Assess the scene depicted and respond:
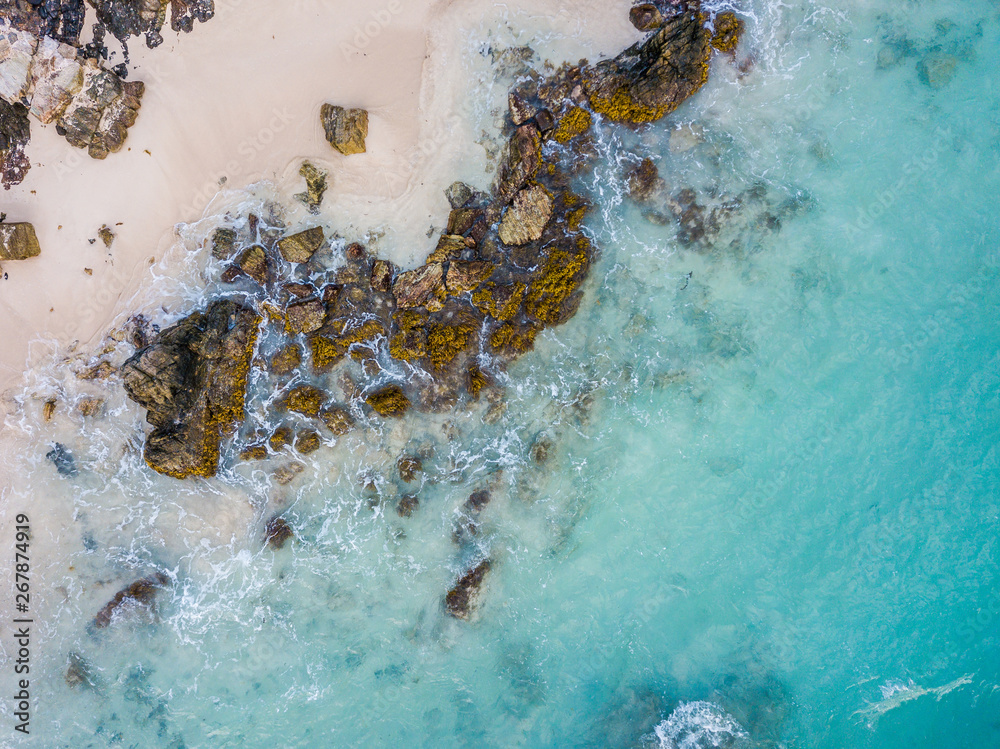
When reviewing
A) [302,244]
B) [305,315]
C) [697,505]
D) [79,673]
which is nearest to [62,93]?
[302,244]

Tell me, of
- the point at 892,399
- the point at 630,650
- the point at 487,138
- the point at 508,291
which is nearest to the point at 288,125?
the point at 487,138

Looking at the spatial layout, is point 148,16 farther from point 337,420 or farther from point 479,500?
point 479,500

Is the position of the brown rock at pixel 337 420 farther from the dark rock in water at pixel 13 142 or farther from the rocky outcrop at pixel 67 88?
the dark rock in water at pixel 13 142

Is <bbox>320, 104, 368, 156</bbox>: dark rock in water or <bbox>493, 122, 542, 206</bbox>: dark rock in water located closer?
<bbox>320, 104, 368, 156</bbox>: dark rock in water

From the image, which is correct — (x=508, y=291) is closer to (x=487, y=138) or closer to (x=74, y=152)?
(x=487, y=138)

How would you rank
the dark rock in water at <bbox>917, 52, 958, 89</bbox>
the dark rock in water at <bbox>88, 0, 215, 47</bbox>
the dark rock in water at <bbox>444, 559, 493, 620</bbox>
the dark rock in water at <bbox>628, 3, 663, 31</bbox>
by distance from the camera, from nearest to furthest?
the dark rock in water at <bbox>88, 0, 215, 47</bbox> < the dark rock in water at <bbox>628, 3, 663, 31</bbox> < the dark rock in water at <bbox>917, 52, 958, 89</bbox> < the dark rock in water at <bbox>444, 559, 493, 620</bbox>

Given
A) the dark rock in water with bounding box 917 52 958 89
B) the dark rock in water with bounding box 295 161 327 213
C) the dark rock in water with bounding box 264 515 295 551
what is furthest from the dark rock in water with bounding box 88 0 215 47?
the dark rock in water with bounding box 917 52 958 89

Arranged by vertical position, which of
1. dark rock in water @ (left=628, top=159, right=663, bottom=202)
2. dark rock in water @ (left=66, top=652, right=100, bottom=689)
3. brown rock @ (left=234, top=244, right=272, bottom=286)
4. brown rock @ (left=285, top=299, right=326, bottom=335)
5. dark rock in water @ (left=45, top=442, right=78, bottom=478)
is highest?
dark rock in water @ (left=628, top=159, right=663, bottom=202)

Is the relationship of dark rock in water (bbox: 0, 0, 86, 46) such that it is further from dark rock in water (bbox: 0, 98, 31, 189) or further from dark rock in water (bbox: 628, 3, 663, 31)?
dark rock in water (bbox: 628, 3, 663, 31)
